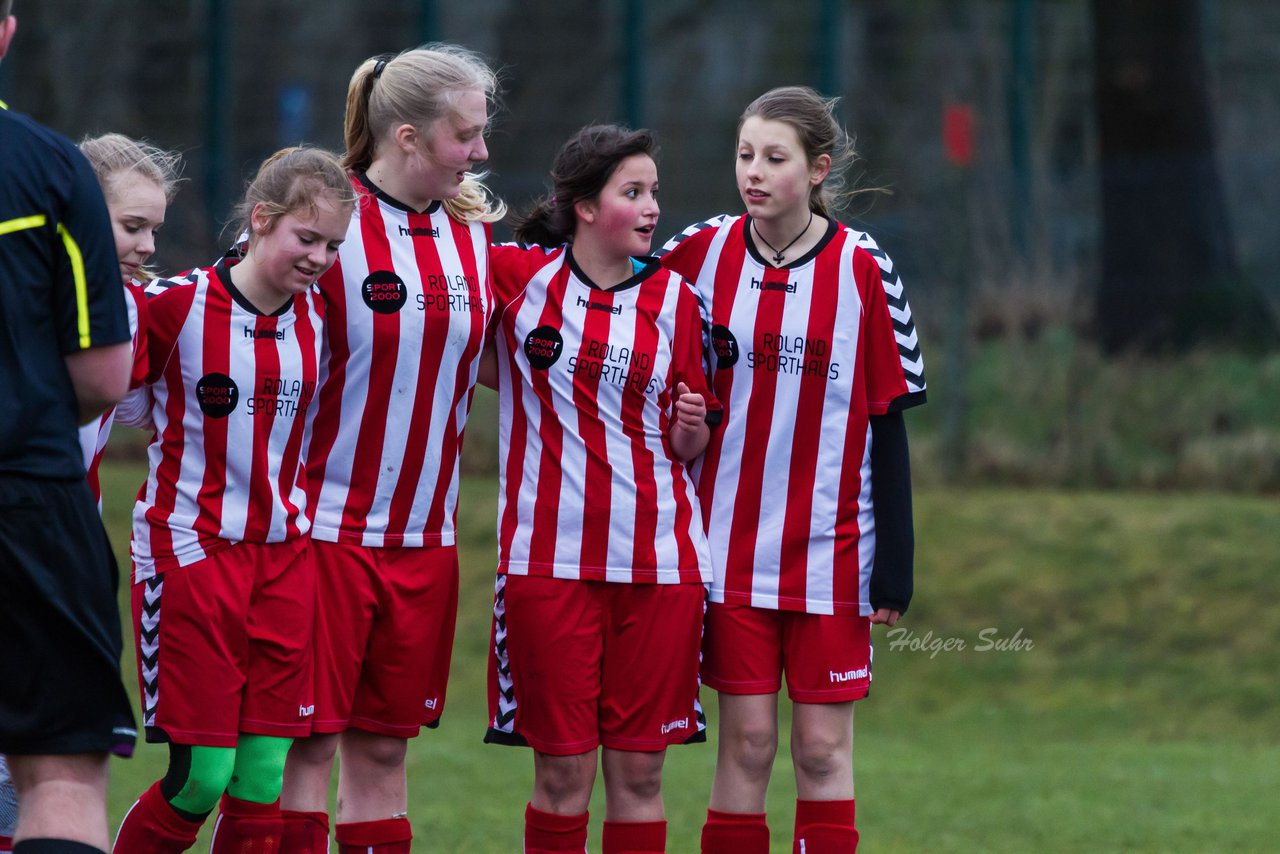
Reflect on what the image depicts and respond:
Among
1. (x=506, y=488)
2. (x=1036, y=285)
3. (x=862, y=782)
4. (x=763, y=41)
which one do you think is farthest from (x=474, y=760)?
(x=763, y=41)

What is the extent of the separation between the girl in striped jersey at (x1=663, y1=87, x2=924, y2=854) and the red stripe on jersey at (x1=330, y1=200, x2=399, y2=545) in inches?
32.7

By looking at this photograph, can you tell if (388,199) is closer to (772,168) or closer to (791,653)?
(772,168)

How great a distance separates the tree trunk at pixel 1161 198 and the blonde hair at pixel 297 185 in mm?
8386

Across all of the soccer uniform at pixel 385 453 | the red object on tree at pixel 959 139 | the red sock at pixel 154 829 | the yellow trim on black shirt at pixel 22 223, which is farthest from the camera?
the red object on tree at pixel 959 139

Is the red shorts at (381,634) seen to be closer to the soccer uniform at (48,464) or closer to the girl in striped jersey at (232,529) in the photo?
the girl in striped jersey at (232,529)

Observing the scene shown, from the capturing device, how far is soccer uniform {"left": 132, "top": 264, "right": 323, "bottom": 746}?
4.07 meters

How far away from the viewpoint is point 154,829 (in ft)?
13.7

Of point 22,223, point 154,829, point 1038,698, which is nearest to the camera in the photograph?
point 22,223

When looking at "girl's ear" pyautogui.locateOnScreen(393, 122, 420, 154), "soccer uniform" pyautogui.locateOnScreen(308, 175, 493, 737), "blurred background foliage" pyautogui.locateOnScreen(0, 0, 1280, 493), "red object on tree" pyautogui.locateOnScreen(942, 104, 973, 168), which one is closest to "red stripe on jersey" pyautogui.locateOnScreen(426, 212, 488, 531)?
"soccer uniform" pyautogui.locateOnScreen(308, 175, 493, 737)

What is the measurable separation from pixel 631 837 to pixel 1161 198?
9034 mm

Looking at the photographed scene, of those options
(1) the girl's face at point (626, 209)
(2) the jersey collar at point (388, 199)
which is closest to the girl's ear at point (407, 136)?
(2) the jersey collar at point (388, 199)

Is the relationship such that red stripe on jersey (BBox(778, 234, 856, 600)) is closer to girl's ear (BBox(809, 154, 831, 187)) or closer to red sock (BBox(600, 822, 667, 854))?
girl's ear (BBox(809, 154, 831, 187))

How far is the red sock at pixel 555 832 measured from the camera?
172 inches

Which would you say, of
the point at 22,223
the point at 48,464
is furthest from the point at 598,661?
the point at 22,223
